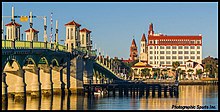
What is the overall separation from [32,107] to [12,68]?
61.3ft

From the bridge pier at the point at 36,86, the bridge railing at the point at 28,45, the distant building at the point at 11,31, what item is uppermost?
the distant building at the point at 11,31

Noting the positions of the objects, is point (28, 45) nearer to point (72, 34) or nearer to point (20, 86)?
point (20, 86)

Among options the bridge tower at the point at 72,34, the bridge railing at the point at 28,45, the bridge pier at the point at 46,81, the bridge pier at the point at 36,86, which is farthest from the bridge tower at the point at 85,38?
the bridge pier at the point at 36,86

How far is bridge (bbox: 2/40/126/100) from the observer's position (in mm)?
93375

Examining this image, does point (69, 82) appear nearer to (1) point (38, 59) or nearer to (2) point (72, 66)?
(2) point (72, 66)

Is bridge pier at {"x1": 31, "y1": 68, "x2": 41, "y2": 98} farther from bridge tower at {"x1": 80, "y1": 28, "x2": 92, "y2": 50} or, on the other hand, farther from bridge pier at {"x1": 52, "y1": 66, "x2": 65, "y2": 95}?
bridge tower at {"x1": 80, "y1": 28, "x2": 92, "y2": 50}

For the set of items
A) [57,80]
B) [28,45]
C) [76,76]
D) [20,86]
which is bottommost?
[20,86]

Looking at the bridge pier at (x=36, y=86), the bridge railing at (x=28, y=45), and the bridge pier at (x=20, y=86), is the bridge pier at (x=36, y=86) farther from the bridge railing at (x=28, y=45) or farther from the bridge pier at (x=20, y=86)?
the bridge pier at (x=20, y=86)

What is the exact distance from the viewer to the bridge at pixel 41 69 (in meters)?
93.4

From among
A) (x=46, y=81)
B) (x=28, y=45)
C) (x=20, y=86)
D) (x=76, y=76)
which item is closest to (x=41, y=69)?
(x=46, y=81)

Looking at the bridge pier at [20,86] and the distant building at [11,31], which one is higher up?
the distant building at [11,31]

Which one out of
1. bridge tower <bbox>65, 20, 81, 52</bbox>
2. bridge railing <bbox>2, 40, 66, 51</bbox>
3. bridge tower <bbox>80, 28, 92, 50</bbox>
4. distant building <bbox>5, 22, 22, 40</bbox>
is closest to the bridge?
bridge railing <bbox>2, 40, 66, 51</bbox>

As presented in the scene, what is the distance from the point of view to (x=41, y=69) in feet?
371

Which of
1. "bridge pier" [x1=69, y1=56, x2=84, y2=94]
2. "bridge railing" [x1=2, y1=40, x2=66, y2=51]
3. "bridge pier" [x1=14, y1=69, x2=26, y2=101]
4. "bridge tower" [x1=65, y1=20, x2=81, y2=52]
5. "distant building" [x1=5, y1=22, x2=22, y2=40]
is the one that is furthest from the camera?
"bridge tower" [x1=65, y1=20, x2=81, y2=52]
